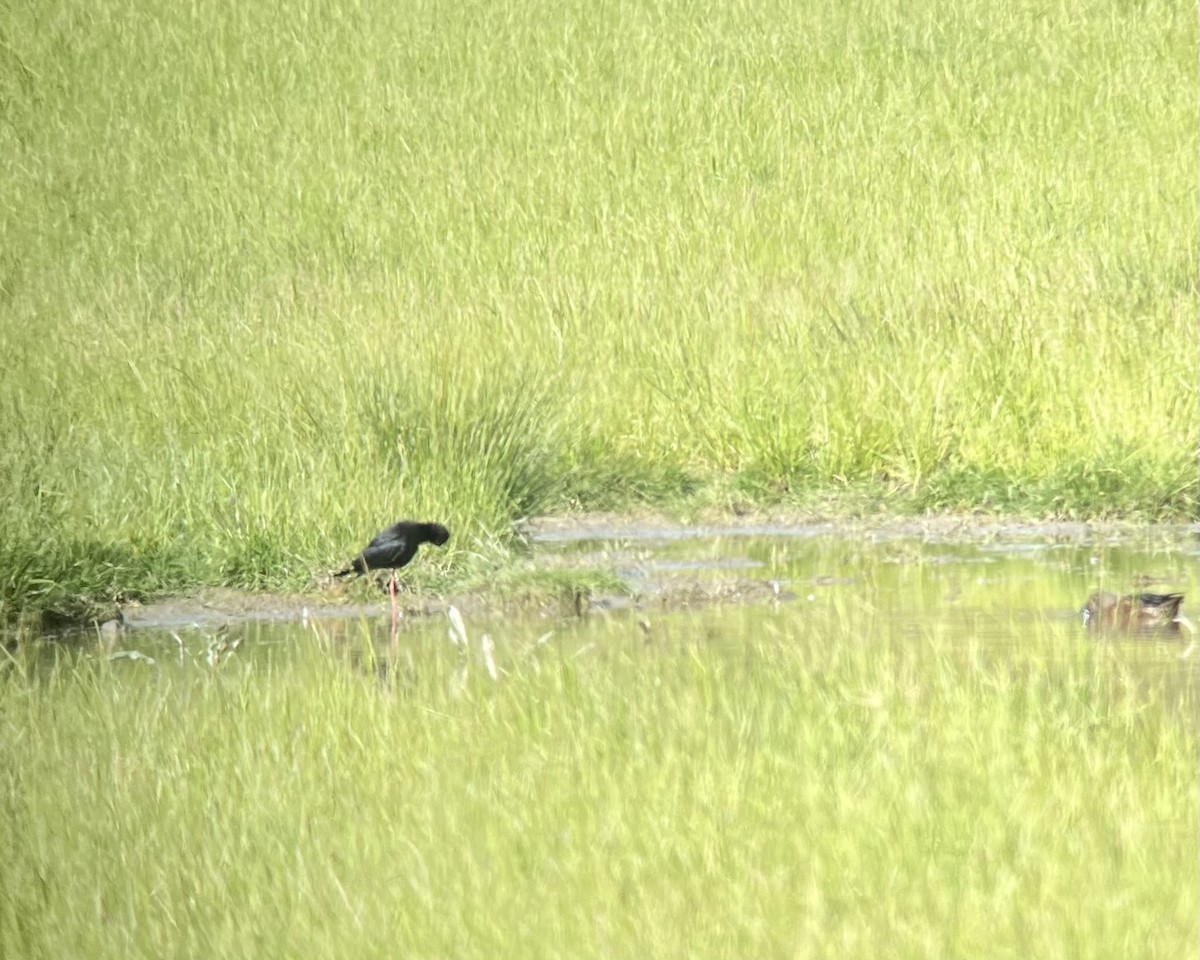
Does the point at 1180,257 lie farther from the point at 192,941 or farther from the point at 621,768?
the point at 192,941

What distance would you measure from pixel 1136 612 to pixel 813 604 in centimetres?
139

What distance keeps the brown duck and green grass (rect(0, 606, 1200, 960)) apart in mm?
386

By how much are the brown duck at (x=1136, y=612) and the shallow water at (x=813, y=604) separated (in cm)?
8

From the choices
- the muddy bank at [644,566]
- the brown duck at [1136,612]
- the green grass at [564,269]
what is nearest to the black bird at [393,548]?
the muddy bank at [644,566]

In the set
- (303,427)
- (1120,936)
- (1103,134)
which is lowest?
(1103,134)

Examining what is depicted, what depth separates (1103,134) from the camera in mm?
21047

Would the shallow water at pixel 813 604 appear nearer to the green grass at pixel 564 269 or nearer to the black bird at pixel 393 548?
the black bird at pixel 393 548

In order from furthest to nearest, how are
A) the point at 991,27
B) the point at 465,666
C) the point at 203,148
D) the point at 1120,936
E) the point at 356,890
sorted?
the point at 991,27 < the point at 203,148 < the point at 465,666 < the point at 356,890 < the point at 1120,936

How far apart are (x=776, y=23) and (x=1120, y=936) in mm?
22290

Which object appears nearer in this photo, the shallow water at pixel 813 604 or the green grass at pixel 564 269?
the shallow water at pixel 813 604

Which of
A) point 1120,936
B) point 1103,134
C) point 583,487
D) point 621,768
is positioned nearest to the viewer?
point 1120,936

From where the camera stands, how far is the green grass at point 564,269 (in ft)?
35.6

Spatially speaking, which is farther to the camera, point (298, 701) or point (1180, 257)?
point (1180, 257)

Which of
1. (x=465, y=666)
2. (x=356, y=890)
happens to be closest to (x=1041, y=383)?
(x=465, y=666)
